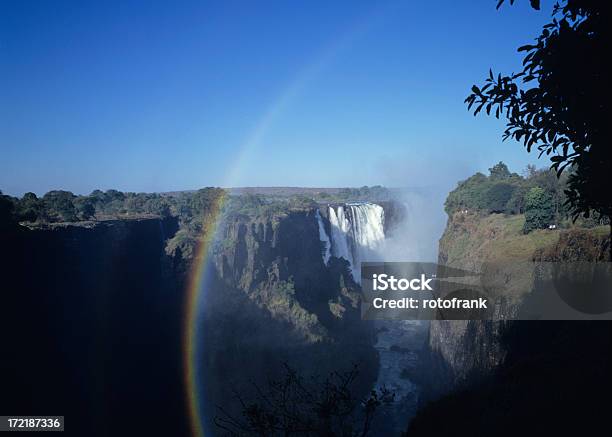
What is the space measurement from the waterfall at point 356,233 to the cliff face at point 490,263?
27.0 m

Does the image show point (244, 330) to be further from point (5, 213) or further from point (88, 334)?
point (5, 213)

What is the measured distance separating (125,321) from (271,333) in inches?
734

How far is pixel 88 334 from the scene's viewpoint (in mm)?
24641

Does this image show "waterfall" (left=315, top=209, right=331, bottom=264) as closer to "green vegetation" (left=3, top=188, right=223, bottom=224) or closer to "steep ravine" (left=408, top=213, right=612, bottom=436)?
"green vegetation" (left=3, top=188, right=223, bottom=224)

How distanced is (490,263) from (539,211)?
7.15 m

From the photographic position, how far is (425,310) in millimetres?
52250

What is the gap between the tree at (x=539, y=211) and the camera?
96.5ft

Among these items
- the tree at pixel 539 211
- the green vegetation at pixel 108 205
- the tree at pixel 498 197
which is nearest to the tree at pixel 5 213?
the green vegetation at pixel 108 205

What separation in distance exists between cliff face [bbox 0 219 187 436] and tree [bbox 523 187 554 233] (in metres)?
31.4

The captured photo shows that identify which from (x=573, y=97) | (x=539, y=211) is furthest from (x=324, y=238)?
(x=573, y=97)

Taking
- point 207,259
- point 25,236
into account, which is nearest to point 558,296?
point 25,236

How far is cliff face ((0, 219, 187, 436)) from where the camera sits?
63.4ft

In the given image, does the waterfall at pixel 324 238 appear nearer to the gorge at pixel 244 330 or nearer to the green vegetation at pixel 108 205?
the gorge at pixel 244 330

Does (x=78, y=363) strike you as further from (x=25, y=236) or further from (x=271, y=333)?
(x=271, y=333)
